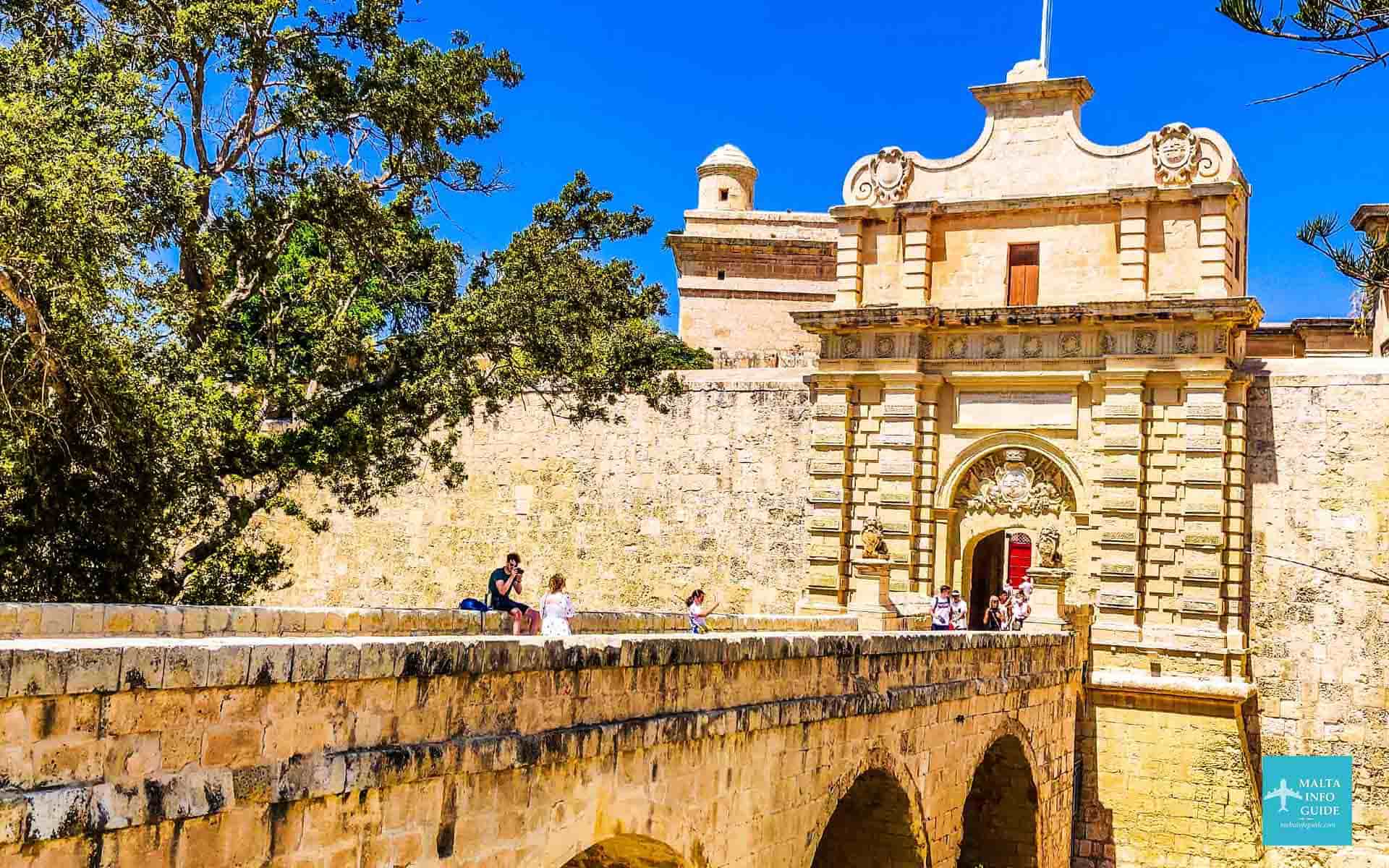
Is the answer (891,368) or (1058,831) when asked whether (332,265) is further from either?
(1058,831)

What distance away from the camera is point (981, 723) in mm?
14172

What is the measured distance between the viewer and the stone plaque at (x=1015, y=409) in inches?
789

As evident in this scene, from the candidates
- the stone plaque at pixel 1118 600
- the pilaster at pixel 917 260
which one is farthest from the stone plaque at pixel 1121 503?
the pilaster at pixel 917 260

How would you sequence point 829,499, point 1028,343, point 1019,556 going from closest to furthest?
1. point 1028,343
2. point 829,499
3. point 1019,556

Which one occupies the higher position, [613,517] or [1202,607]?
[613,517]

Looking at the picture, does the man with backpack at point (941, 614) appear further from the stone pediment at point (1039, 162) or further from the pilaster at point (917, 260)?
the stone pediment at point (1039, 162)

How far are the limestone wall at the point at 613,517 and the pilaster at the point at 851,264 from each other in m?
1.77

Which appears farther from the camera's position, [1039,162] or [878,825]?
[1039,162]

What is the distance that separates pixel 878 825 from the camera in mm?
12328

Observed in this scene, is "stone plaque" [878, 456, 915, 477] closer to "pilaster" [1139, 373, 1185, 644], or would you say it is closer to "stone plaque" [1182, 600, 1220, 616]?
"pilaster" [1139, 373, 1185, 644]

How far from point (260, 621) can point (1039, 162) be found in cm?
1364

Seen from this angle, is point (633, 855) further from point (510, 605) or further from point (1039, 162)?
point (1039, 162)

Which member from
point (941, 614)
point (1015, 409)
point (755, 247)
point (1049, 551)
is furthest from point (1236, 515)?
point (755, 247)

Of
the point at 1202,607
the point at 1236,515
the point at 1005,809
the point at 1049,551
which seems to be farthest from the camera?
the point at 1236,515
